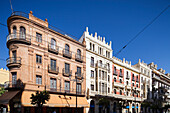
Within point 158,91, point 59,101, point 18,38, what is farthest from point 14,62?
point 158,91

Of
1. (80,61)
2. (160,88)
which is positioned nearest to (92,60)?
(80,61)

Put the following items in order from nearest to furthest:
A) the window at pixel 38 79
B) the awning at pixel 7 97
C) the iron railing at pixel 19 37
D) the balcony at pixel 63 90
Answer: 1. the awning at pixel 7 97
2. the iron railing at pixel 19 37
3. the window at pixel 38 79
4. the balcony at pixel 63 90

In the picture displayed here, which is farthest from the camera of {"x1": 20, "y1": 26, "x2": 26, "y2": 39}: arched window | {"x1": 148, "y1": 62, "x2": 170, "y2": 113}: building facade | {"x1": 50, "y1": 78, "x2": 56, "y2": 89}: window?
{"x1": 148, "y1": 62, "x2": 170, "y2": 113}: building facade

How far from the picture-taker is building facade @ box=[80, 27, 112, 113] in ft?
107

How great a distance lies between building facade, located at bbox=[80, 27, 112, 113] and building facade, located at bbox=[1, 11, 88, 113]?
2.30 metres

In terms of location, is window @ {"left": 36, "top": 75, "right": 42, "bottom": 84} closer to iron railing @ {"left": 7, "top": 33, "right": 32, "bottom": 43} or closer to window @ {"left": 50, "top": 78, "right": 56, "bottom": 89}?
window @ {"left": 50, "top": 78, "right": 56, "bottom": 89}

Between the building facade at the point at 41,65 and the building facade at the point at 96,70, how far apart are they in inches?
90.7

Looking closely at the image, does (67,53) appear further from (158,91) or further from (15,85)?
(158,91)

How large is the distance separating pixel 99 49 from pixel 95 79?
26.1ft

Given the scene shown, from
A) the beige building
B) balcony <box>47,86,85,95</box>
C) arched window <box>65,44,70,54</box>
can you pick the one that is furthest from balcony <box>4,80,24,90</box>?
the beige building

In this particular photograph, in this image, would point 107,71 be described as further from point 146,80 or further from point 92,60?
point 146,80

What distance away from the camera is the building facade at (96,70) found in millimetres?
32719

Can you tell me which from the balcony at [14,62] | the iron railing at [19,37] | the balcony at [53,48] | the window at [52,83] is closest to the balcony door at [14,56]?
the balcony at [14,62]

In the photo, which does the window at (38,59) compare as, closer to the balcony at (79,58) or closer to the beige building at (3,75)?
the balcony at (79,58)
